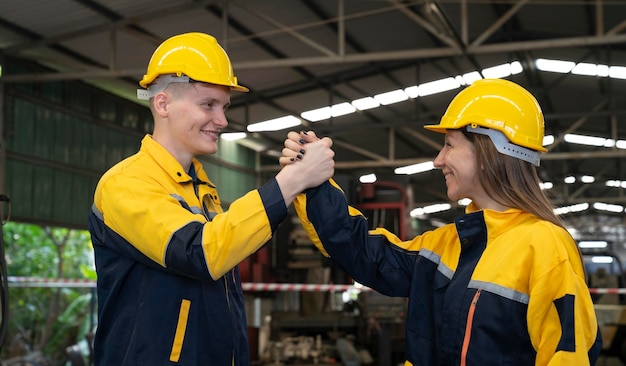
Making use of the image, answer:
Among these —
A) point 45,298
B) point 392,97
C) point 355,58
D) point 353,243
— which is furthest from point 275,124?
point 353,243

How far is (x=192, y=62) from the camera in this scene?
8.55 feet

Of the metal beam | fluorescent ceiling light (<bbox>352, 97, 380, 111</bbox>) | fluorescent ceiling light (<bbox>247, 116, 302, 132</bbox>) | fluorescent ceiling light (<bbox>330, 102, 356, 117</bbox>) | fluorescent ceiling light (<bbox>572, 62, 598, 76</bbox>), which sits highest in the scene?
fluorescent ceiling light (<bbox>572, 62, 598, 76</bbox>)

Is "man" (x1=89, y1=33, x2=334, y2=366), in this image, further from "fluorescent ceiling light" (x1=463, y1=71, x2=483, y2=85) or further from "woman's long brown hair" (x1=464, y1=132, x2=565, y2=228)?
"fluorescent ceiling light" (x1=463, y1=71, x2=483, y2=85)

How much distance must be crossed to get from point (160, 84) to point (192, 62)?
5.6 inches

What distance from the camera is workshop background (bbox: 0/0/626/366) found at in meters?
11.1

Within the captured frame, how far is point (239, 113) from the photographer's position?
18.8m

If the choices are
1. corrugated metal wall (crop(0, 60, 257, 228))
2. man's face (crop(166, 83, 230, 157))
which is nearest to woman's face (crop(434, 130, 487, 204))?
man's face (crop(166, 83, 230, 157))

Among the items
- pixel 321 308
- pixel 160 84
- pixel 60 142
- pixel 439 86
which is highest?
pixel 439 86

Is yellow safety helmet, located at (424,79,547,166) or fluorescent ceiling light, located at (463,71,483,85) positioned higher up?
fluorescent ceiling light, located at (463,71,483,85)

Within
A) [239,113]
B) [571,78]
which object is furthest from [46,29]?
[571,78]

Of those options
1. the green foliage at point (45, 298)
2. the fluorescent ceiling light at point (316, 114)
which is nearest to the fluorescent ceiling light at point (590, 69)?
the fluorescent ceiling light at point (316, 114)

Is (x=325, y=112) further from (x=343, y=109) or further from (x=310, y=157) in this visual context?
(x=310, y=157)

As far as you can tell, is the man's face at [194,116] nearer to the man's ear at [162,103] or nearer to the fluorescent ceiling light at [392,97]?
the man's ear at [162,103]

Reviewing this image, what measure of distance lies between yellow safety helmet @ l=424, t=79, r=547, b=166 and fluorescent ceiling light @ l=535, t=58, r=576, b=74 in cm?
1711
